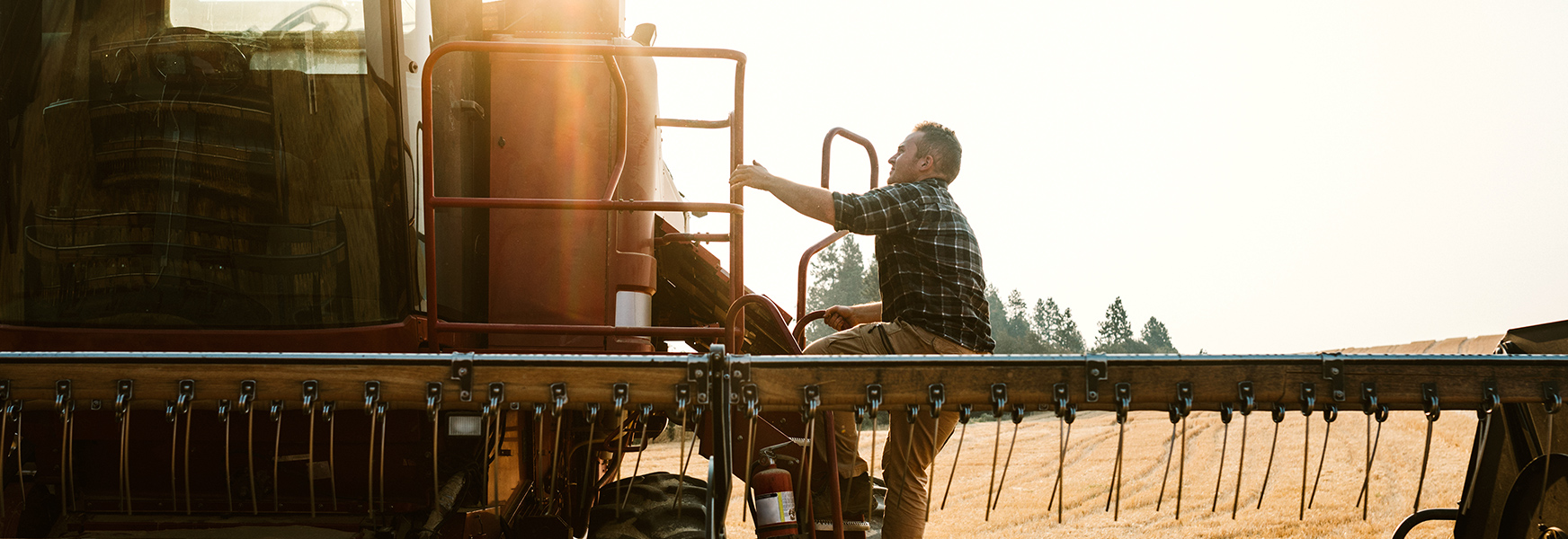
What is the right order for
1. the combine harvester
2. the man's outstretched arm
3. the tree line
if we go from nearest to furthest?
the combine harvester → the man's outstretched arm → the tree line

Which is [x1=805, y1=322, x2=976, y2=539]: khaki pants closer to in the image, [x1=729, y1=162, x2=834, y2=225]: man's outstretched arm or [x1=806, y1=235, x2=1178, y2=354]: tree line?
[x1=729, y1=162, x2=834, y2=225]: man's outstretched arm

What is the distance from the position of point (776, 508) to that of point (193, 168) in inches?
90.1

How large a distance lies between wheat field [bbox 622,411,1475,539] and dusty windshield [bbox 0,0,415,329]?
2.42 meters

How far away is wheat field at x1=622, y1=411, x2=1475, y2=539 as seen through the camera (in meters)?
6.46

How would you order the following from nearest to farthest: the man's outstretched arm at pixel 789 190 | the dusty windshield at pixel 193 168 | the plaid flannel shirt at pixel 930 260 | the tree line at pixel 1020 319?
1. the dusty windshield at pixel 193 168
2. the man's outstretched arm at pixel 789 190
3. the plaid flannel shirt at pixel 930 260
4. the tree line at pixel 1020 319

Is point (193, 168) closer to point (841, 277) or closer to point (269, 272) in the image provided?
point (269, 272)

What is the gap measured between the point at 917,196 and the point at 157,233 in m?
2.70

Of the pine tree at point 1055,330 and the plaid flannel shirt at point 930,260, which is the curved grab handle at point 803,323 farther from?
the pine tree at point 1055,330

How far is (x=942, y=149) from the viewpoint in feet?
13.1

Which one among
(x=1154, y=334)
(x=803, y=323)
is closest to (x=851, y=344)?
(x=803, y=323)

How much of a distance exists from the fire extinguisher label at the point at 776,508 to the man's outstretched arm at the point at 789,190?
1042mm

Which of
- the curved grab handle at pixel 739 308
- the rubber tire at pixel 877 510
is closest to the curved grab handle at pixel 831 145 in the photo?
the curved grab handle at pixel 739 308

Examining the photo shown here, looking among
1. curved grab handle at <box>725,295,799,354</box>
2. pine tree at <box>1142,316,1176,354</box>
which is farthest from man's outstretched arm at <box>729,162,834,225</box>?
pine tree at <box>1142,316,1176,354</box>

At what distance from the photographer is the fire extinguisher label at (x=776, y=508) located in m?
3.05
